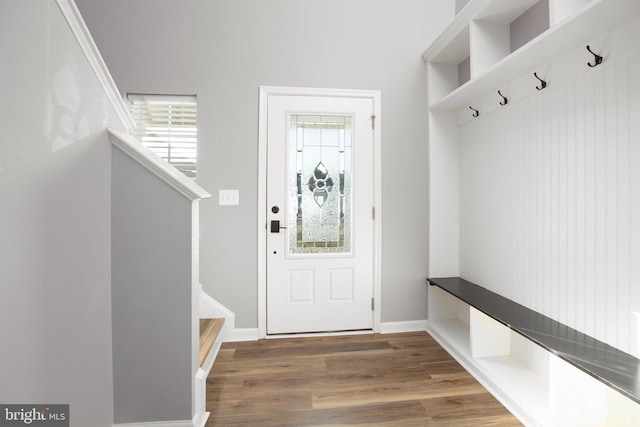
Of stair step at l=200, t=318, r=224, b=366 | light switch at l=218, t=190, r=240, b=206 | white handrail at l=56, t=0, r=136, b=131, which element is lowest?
stair step at l=200, t=318, r=224, b=366

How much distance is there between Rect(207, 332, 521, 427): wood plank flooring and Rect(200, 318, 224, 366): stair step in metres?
0.23

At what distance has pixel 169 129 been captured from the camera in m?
2.57

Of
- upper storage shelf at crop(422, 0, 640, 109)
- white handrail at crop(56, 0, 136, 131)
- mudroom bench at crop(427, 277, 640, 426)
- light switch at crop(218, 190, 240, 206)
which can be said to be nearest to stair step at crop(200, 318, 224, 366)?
light switch at crop(218, 190, 240, 206)

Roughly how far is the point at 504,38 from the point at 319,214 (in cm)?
189

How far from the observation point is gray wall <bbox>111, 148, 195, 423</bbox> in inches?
55.5

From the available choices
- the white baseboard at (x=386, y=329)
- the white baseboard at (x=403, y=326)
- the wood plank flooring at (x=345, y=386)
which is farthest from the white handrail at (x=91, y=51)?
the white baseboard at (x=403, y=326)

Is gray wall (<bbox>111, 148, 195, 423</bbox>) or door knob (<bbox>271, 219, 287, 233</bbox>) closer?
gray wall (<bbox>111, 148, 195, 423</bbox>)

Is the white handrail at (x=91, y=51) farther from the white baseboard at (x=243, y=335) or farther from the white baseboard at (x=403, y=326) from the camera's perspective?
the white baseboard at (x=403, y=326)

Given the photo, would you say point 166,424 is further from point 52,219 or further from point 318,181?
point 318,181

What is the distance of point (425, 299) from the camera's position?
2.76 m

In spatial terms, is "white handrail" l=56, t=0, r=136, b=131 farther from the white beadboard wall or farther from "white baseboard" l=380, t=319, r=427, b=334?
"white baseboard" l=380, t=319, r=427, b=334

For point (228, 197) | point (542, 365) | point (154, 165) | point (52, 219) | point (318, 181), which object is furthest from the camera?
point (318, 181)

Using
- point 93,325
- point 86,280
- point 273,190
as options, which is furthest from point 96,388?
point 273,190

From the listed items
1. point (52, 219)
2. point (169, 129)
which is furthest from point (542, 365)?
point (169, 129)
